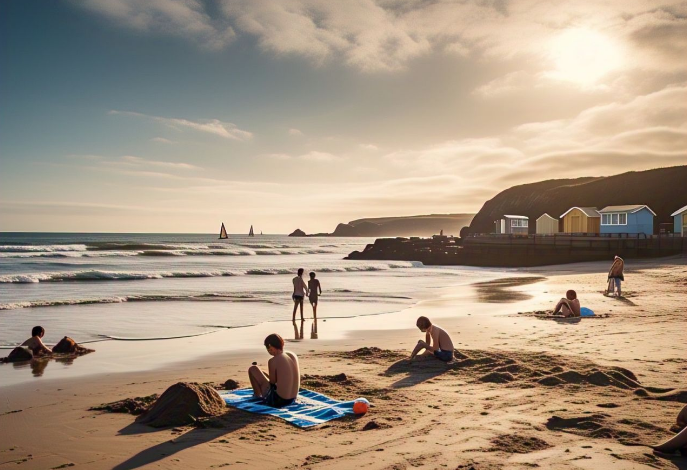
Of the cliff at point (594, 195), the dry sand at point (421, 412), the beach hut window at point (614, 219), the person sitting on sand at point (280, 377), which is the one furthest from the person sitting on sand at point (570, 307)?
the cliff at point (594, 195)

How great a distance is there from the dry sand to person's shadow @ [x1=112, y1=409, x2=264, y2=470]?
0.07 ft

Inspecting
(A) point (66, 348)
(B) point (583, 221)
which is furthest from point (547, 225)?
(A) point (66, 348)

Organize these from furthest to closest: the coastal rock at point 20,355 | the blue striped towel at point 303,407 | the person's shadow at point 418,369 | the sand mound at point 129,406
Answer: the coastal rock at point 20,355
the person's shadow at point 418,369
the sand mound at point 129,406
the blue striped towel at point 303,407

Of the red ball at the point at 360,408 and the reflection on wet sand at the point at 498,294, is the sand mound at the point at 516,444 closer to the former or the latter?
the red ball at the point at 360,408

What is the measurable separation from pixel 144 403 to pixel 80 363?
427 centimetres

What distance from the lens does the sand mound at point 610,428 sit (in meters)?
5.89

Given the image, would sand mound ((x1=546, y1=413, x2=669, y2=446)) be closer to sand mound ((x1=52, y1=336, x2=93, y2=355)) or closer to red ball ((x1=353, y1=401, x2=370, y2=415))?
red ball ((x1=353, y1=401, x2=370, y2=415))

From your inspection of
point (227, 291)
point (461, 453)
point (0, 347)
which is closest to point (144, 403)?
point (461, 453)

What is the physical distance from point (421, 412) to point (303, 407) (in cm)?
160

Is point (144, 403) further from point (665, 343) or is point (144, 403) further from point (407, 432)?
point (665, 343)

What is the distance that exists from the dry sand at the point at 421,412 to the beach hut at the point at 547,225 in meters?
63.8

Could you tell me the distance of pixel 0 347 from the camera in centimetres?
1280

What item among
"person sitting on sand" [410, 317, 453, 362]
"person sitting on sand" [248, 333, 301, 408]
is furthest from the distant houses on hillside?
"person sitting on sand" [248, 333, 301, 408]

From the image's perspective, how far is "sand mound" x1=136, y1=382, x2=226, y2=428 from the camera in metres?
6.73
